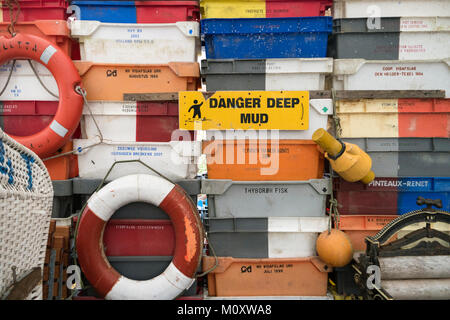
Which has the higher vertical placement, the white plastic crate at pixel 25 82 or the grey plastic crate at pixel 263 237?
the white plastic crate at pixel 25 82

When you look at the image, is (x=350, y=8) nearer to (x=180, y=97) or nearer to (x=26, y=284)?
(x=180, y=97)

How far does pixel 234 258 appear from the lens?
2158 millimetres

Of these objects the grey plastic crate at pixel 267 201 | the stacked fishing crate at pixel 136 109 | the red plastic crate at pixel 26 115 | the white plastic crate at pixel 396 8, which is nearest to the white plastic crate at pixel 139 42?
the stacked fishing crate at pixel 136 109

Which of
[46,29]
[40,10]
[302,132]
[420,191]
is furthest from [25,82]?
[420,191]

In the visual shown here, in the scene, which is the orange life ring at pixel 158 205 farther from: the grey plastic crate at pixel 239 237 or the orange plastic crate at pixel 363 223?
the orange plastic crate at pixel 363 223

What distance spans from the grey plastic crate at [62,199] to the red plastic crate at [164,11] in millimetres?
1287

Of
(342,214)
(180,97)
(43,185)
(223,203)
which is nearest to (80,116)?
(180,97)

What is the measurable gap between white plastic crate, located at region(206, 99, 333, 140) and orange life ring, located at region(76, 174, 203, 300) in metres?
0.50

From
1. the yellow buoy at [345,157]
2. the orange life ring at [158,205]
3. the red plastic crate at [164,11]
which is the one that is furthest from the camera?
the red plastic crate at [164,11]

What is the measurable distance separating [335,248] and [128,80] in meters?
1.84

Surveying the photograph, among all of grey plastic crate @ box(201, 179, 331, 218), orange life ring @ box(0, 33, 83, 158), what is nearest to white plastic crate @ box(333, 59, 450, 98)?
grey plastic crate @ box(201, 179, 331, 218)

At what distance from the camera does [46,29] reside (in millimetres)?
2123

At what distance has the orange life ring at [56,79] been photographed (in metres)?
2.04

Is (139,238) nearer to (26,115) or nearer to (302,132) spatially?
(26,115)
